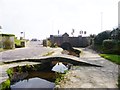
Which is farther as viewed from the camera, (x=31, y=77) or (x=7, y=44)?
(x=7, y=44)

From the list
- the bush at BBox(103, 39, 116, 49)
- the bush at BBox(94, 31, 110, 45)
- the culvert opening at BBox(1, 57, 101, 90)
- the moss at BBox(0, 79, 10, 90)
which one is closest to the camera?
the moss at BBox(0, 79, 10, 90)

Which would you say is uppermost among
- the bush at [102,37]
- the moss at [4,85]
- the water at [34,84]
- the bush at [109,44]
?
the bush at [102,37]

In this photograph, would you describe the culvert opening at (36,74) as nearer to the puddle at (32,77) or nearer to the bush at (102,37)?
the puddle at (32,77)

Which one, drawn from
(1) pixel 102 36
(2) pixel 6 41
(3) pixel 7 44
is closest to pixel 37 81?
(2) pixel 6 41

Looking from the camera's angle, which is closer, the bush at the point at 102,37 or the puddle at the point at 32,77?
the puddle at the point at 32,77

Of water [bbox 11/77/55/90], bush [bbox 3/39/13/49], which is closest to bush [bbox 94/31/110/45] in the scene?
bush [bbox 3/39/13/49]

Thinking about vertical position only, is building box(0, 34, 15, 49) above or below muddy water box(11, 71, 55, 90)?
above

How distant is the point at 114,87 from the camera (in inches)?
366

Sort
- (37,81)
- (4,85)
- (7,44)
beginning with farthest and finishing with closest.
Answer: (7,44), (37,81), (4,85)

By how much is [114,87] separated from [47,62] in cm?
989

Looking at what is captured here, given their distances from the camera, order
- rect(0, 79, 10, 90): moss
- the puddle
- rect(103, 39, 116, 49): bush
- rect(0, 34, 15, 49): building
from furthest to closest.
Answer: rect(0, 34, 15, 49): building
rect(103, 39, 116, 49): bush
the puddle
rect(0, 79, 10, 90): moss

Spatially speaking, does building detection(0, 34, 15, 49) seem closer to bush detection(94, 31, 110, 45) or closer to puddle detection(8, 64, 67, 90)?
puddle detection(8, 64, 67, 90)

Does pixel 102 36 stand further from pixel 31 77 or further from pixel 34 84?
pixel 34 84

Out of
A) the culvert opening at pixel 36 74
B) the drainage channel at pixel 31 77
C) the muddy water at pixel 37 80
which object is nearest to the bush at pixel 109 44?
the culvert opening at pixel 36 74
